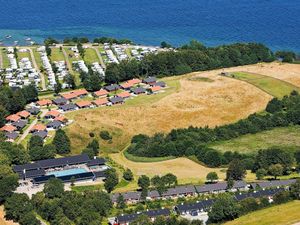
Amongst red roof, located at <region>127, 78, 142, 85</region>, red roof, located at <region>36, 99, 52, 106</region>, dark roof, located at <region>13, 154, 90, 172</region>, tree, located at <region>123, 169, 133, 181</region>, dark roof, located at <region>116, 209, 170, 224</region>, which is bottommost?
dark roof, located at <region>116, 209, 170, 224</region>

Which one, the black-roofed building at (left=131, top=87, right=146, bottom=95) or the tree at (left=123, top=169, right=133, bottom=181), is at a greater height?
the black-roofed building at (left=131, top=87, right=146, bottom=95)

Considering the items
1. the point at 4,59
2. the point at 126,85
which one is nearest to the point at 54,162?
the point at 126,85

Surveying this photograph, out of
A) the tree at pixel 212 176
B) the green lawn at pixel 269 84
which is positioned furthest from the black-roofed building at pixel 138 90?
the tree at pixel 212 176

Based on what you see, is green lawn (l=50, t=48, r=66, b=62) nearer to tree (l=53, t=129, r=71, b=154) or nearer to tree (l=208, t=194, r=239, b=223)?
tree (l=53, t=129, r=71, b=154)

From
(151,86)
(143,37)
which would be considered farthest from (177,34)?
(151,86)

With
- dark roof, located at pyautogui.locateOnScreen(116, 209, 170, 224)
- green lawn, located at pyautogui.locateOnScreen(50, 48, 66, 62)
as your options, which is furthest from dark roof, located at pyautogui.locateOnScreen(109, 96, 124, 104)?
dark roof, located at pyautogui.locateOnScreen(116, 209, 170, 224)

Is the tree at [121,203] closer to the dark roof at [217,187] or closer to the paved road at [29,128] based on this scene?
the dark roof at [217,187]
